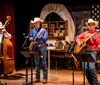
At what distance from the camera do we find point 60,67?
→ 1013cm

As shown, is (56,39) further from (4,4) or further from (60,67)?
(4,4)

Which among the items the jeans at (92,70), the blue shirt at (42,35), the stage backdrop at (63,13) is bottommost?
the jeans at (92,70)

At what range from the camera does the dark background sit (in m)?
9.90

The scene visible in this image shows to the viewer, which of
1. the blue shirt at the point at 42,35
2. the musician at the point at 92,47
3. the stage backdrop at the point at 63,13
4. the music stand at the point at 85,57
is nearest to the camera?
the music stand at the point at 85,57

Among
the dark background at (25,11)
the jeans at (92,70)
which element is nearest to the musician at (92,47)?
the jeans at (92,70)

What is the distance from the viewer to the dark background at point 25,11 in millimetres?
9898

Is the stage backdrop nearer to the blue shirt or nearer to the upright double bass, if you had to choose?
the blue shirt

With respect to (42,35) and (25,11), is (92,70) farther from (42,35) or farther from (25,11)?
(25,11)

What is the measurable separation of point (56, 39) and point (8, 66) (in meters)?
3.88

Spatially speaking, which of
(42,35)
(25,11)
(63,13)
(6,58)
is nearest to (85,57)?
(42,35)

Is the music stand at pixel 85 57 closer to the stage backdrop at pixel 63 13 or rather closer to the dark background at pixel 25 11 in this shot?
the stage backdrop at pixel 63 13


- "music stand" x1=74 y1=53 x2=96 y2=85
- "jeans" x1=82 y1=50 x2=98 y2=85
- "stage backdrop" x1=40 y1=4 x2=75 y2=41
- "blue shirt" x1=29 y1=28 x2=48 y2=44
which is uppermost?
"stage backdrop" x1=40 y1=4 x2=75 y2=41

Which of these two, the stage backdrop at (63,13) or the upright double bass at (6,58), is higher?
the stage backdrop at (63,13)

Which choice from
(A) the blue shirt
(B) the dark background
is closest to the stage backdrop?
(B) the dark background
